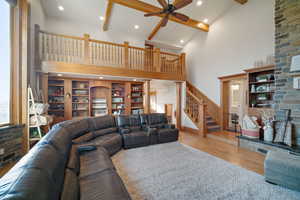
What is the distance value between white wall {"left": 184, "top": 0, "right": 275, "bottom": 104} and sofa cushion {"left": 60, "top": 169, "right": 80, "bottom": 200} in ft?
18.6

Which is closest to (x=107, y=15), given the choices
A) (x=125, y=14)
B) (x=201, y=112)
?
(x=125, y=14)

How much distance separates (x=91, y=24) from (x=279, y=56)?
6.62 meters

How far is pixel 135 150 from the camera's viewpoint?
11.0 ft

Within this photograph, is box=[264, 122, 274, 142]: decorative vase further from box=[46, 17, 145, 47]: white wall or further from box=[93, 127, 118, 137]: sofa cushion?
box=[46, 17, 145, 47]: white wall

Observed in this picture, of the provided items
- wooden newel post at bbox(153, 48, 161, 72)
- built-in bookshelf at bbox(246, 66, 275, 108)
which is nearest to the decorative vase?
built-in bookshelf at bbox(246, 66, 275, 108)

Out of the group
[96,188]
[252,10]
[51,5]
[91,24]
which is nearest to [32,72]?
[51,5]

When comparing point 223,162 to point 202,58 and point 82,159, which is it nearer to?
point 82,159

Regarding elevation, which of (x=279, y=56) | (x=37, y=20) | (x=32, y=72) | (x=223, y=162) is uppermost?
(x=37, y=20)

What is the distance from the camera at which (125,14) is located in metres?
5.38

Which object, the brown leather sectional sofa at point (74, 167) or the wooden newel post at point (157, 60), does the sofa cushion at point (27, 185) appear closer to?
the brown leather sectional sofa at point (74, 167)

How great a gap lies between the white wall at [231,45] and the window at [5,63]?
5476 millimetres

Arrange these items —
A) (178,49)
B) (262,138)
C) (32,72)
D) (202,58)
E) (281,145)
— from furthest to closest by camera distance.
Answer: (178,49) → (202,58) → (32,72) → (262,138) → (281,145)

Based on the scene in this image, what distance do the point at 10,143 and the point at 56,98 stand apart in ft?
9.42

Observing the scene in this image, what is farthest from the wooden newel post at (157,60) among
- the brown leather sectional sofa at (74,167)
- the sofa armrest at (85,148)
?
the sofa armrest at (85,148)
